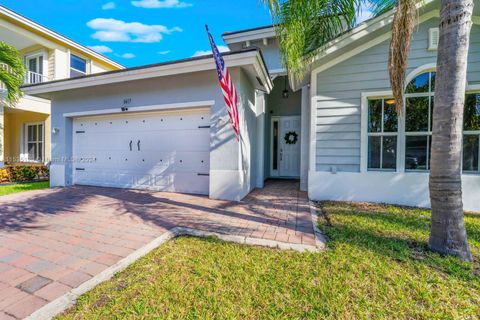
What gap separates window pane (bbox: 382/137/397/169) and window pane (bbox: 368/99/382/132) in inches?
13.8

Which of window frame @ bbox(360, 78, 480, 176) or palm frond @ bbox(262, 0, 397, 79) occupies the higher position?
palm frond @ bbox(262, 0, 397, 79)

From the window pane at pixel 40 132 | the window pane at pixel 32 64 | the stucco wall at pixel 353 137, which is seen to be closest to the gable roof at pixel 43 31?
the window pane at pixel 32 64

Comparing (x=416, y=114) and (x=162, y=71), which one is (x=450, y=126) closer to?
(x=416, y=114)

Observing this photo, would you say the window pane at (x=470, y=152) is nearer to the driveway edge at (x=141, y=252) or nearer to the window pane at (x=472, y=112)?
the window pane at (x=472, y=112)

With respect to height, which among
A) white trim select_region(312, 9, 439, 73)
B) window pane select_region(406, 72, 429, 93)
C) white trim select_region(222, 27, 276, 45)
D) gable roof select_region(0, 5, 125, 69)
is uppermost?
gable roof select_region(0, 5, 125, 69)

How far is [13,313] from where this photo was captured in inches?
72.8

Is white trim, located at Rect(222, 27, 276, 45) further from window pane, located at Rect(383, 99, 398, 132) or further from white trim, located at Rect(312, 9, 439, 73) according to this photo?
window pane, located at Rect(383, 99, 398, 132)

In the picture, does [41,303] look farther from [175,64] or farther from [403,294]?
[175,64]

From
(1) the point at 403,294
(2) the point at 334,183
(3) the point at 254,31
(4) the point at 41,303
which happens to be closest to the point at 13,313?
(4) the point at 41,303

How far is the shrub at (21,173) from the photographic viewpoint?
30.2 feet

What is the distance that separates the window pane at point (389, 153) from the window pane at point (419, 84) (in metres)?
1.20

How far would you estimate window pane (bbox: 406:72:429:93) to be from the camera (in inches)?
207

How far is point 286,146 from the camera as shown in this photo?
10070 mm

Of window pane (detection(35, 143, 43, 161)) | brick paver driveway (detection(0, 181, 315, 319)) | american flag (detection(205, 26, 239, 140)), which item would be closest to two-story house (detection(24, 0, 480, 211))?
american flag (detection(205, 26, 239, 140))
